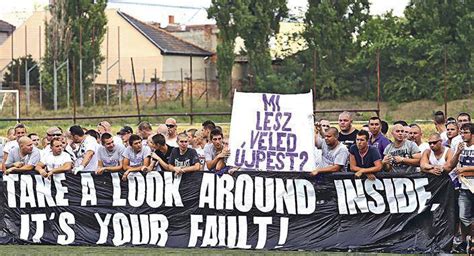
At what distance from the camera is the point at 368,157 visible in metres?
12.0

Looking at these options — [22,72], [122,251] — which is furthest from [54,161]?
[22,72]

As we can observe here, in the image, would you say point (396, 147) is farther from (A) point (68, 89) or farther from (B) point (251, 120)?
(A) point (68, 89)

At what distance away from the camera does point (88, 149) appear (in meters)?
13.9

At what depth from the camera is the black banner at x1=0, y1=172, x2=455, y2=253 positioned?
39.4 feet

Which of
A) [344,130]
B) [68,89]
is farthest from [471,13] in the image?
[344,130]

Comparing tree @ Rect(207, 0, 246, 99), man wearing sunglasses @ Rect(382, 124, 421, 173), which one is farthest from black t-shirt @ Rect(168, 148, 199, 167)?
tree @ Rect(207, 0, 246, 99)

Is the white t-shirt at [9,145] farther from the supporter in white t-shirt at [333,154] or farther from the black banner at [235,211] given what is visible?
the supporter in white t-shirt at [333,154]

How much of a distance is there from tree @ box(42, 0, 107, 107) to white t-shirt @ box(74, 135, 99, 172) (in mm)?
35320

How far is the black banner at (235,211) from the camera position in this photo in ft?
39.4

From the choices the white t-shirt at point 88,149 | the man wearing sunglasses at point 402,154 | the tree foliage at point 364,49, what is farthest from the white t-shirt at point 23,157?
the tree foliage at point 364,49

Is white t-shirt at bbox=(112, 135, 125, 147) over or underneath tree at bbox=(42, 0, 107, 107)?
underneath

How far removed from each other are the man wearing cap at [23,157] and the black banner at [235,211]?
12 cm

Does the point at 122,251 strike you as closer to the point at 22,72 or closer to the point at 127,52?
the point at 22,72

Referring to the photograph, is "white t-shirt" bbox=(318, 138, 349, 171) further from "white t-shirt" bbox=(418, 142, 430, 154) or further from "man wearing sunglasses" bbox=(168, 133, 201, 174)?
"man wearing sunglasses" bbox=(168, 133, 201, 174)
